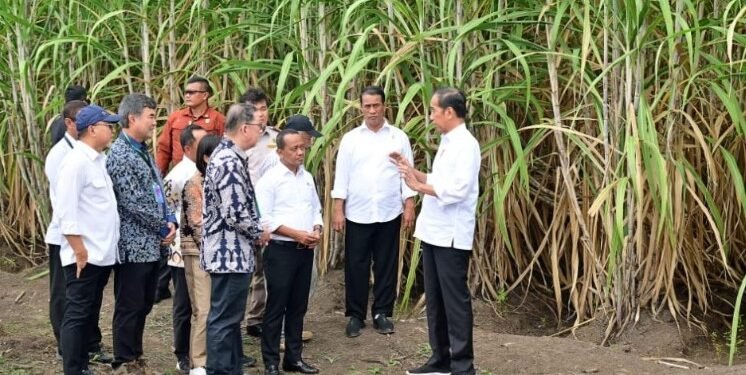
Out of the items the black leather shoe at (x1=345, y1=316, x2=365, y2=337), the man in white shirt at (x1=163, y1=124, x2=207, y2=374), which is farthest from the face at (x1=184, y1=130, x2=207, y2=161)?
the black leather shoe at (x1=345, y1=316, x2=365, y2=337)

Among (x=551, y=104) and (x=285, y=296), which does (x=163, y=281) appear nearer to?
(x=285, y=296)

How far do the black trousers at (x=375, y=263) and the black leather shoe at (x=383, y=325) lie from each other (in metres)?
0.03

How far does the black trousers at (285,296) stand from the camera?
522 cm

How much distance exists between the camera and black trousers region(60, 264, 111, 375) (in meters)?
4.86

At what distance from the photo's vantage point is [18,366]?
5.50 metres

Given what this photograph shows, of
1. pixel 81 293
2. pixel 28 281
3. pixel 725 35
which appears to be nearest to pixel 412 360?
pixel 81 293

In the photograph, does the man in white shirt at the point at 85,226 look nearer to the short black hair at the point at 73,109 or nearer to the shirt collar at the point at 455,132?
the short black hair at the point at 73,109

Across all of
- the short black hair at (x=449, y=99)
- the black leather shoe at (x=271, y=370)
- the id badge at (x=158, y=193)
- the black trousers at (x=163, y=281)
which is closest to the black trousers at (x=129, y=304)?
the id badge at (x=158, y=193)

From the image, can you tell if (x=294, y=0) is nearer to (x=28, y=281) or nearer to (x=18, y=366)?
(x=18, y=366)

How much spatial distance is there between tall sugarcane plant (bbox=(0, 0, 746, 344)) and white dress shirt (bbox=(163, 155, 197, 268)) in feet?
3.29

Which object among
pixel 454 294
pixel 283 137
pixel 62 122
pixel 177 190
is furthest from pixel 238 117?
pixel 62 122

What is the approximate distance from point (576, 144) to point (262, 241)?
5.92 feet

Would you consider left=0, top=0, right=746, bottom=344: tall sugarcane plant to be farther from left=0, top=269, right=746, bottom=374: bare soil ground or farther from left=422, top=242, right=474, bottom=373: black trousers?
left=422, top=242, right=474, bottom=373: black trousers

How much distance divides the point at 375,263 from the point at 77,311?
1.71m
